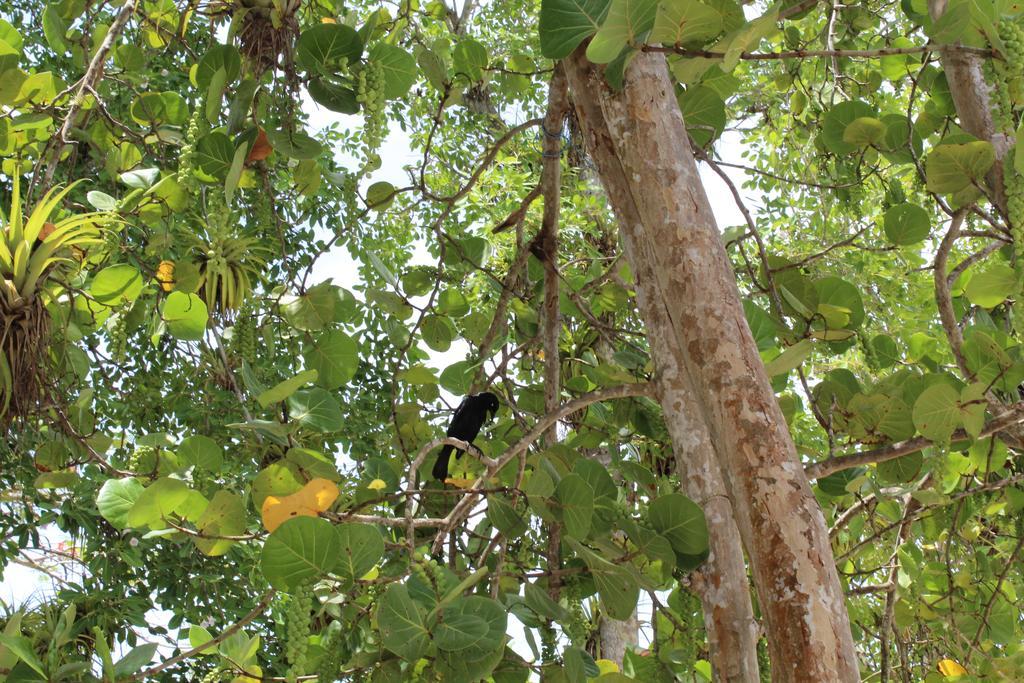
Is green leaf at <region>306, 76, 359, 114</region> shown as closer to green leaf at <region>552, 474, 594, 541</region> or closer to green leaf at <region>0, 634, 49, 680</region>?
green leaf at <region>552, 474, 594, 541</region>

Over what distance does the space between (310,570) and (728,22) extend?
2.45ft

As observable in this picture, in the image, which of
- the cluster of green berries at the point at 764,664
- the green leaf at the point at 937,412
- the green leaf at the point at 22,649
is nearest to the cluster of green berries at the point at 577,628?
the cluster of green berries at the point at 764,664

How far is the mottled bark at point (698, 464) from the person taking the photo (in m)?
1.04

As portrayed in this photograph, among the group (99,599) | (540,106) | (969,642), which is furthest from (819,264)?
(99,599)

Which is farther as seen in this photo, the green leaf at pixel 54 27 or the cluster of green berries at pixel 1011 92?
the green leaf at pixel 54 27

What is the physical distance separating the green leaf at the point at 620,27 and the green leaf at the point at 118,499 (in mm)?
702

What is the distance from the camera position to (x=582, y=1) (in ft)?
3.29

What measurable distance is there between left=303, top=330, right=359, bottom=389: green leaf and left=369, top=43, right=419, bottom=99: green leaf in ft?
1.14

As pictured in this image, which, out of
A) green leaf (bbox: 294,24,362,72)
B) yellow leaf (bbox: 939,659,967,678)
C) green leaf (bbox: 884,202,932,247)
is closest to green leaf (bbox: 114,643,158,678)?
green leaf (bbox: 294,24,362,72)

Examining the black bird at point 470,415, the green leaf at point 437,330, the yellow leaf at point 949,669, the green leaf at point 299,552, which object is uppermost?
the green leaf at point 437,330

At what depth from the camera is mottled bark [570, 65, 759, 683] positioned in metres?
1.04

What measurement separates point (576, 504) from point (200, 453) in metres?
0.48

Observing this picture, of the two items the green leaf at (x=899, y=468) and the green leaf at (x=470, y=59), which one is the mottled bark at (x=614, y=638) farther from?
the green leaf at (x=470, y=59)

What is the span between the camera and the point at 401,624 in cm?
88
